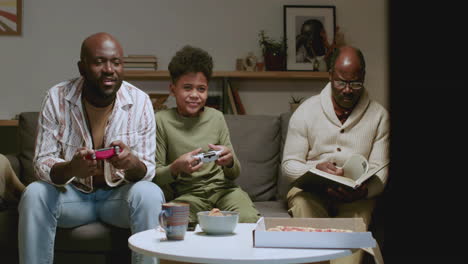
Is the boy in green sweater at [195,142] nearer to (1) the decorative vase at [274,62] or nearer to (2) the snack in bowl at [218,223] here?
(2) the snack in bowl at [218,223]

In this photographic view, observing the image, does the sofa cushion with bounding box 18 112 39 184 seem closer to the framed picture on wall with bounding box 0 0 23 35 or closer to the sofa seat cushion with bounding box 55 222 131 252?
the sofa seat cushion with bounding box 55 222 131 252

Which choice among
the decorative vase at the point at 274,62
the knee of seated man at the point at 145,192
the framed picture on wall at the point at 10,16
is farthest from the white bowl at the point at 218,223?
the framed picture on wall at the point at 10,16

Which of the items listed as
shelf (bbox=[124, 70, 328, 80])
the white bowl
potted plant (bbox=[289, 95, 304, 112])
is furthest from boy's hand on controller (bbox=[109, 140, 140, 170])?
potted plant (bbox=[289, 95, 304, 112])

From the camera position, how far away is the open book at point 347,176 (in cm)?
180

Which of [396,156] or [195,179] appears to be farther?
[195,179]

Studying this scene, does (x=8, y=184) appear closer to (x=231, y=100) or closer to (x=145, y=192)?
(x=145, y=192)

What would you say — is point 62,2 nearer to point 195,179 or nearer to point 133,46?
point 133,46

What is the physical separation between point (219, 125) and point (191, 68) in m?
0.28

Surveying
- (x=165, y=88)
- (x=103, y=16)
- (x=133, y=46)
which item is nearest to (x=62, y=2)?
(x=103, y=16)

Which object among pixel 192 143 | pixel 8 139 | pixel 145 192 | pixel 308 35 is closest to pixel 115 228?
pixel 145 192

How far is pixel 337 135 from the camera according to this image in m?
2.15

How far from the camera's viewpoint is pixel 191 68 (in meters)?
2.14

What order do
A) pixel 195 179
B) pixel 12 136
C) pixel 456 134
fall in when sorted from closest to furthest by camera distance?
pixel 456 134
pixel 195 179
pixel 12 136

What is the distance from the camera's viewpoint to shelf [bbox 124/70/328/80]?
3490mm
